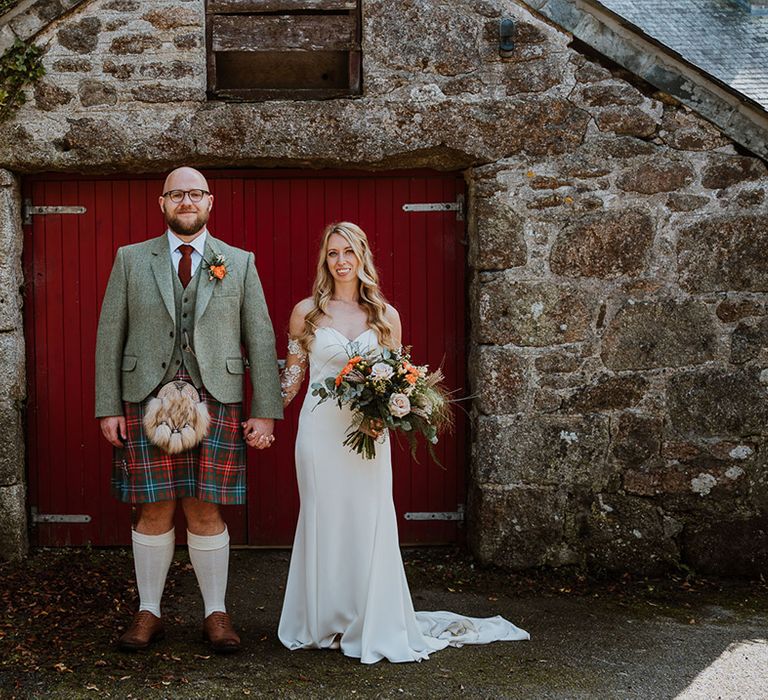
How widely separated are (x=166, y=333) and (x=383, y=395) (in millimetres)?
1010

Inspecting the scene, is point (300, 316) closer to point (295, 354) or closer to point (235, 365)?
point (295, 354)

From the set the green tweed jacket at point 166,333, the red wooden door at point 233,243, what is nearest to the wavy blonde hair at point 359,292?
the green tweed jacket at point 166,333

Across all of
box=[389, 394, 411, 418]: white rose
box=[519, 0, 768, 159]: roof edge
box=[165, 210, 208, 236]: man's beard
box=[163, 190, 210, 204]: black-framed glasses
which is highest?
box=[519, 0, 768, 159]: roof edge

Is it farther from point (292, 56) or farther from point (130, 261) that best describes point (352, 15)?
point (130, 261)

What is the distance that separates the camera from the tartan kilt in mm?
3891

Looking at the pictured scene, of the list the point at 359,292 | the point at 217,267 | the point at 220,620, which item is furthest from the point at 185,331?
the point at 220,620

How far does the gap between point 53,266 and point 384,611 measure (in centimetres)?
292

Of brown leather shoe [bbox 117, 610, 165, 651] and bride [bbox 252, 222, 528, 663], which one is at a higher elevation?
bride [bbox 252, 222, 528, 663]

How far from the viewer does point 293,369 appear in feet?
13.7

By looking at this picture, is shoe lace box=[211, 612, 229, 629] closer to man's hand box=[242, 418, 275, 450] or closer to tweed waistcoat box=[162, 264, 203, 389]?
man's hand box=[242, 418, 275, 450]

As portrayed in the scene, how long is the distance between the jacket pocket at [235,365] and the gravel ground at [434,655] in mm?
1254

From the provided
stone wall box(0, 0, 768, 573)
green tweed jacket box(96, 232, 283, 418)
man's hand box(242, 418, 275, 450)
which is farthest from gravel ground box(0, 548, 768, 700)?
green tweed jacket box(96, 232, 283, 418)

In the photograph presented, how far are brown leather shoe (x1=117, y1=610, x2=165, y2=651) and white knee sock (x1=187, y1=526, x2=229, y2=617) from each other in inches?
9.5

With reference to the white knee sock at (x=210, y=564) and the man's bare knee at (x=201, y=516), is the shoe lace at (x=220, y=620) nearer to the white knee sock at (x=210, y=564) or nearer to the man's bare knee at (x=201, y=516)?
the white knee sock at (x=210, y=564)
